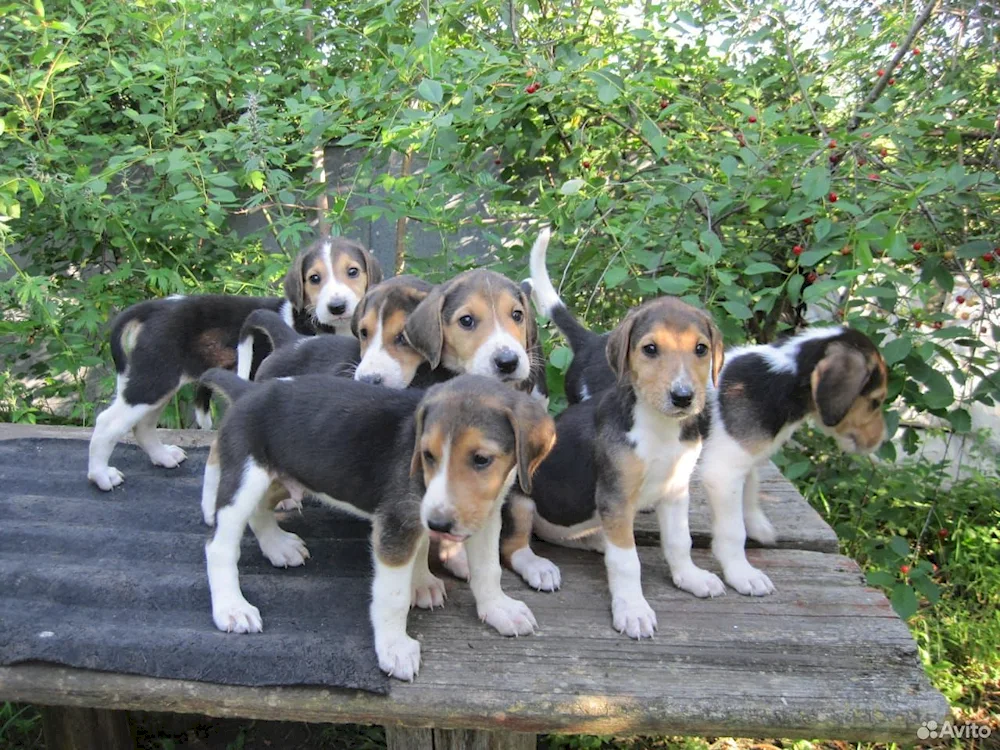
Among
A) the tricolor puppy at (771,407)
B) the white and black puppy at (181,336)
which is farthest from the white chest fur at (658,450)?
the white and black puppy at (181,336)

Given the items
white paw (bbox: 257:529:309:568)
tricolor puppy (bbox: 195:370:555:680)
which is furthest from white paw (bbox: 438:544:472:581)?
white paw (bbox: 257:529:309:568)

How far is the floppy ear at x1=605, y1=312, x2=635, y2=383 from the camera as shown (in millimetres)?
2951

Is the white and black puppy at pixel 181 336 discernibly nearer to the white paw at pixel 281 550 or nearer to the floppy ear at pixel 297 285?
the floppy ear at pixel 297 285

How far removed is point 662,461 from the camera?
294cm

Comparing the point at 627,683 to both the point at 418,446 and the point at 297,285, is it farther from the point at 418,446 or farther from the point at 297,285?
the point at 297,285

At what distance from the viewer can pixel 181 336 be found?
410cm

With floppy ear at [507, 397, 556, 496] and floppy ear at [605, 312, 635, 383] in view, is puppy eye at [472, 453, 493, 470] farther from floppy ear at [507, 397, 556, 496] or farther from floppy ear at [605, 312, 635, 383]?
floppy ear at [605, 312, 635, 383]

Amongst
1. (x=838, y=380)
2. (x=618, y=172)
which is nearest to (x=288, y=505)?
(x=838, y=380)

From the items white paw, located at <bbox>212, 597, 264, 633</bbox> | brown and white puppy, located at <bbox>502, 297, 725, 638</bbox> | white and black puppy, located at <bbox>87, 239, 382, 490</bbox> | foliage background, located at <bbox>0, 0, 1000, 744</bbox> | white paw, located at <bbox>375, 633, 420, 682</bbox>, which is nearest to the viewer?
white paw, located at <bbox>375, 633, 420, 682</bbox>

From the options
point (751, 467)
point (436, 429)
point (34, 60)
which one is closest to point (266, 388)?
point (436, 429)

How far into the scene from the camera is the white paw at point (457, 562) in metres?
3.23

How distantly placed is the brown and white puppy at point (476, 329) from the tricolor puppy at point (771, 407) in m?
0.84

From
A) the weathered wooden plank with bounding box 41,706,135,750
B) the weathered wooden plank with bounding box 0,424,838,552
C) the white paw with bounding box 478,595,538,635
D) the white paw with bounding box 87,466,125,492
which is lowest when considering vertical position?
the weathered wooden plank with bounding box 41,706,135,750

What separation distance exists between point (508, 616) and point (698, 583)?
78cm
